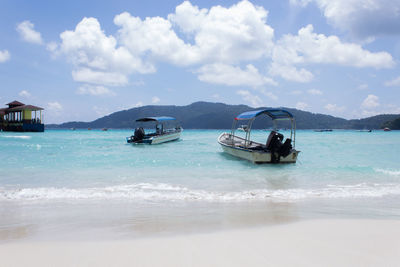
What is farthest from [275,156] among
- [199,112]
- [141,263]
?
[199,112]

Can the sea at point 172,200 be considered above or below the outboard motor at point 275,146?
below

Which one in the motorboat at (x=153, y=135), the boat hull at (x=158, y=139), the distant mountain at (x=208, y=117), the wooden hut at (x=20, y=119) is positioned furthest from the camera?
the distant mountain at (x=208, y=117)

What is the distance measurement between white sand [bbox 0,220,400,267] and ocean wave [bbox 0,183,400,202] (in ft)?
8.48

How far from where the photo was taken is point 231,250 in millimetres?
3523

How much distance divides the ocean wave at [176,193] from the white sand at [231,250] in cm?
258

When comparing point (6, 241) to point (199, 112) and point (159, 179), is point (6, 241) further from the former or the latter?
point (199, 112)

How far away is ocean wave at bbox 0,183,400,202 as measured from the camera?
6.74 meters

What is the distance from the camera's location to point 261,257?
3338mm

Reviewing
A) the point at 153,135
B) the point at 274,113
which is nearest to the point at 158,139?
the point at 153,135

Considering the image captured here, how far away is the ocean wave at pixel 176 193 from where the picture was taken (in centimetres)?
674

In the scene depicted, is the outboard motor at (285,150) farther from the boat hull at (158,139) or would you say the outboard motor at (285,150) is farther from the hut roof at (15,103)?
the hut roof at (15,103)

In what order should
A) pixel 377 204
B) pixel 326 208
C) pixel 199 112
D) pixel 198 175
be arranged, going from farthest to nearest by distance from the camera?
1. pixel 199 112
2. pixel 198 175
3. pixel 377 204
4. pixel 326 208

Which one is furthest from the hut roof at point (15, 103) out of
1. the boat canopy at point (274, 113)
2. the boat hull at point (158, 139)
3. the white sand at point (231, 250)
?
the white sand at point (231, 250)

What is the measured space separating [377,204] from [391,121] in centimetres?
14150
